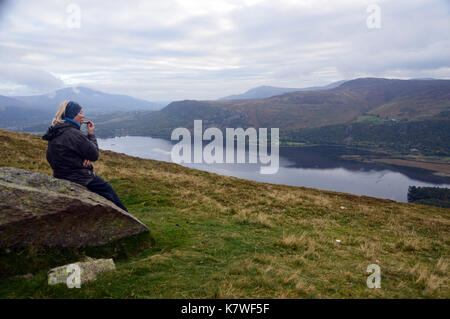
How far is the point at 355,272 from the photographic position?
27.0ft

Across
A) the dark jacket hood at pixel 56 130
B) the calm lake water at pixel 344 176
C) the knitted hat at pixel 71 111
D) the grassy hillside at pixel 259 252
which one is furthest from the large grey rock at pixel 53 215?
the calm lake water at pixel 344 176

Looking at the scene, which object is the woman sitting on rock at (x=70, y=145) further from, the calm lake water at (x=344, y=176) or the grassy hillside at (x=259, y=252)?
the calm lake water at (x=344, y=176)

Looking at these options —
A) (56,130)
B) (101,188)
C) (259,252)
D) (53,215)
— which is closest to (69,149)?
(56,130)

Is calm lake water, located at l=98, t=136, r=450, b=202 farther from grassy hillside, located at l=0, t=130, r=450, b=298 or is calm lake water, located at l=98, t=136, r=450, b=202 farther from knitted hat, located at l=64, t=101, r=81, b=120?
knitted hat, located at l=64, t=101, r=81, b=120

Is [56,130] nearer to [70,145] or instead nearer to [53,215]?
[70,145]

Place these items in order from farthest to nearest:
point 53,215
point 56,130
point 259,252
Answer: point 259,252
point 56,130
point 53,215

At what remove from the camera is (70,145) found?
24.6 ft

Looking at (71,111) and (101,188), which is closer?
(71,111)

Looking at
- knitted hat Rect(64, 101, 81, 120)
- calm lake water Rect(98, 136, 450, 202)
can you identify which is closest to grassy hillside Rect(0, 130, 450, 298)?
knitted hat Rect(64, 101, 81, 120)

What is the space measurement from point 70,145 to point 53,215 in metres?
2.01

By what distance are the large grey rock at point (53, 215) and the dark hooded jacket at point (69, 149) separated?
15.1 inches

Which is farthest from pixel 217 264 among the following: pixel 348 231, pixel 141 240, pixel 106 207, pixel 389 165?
pixel 389 165

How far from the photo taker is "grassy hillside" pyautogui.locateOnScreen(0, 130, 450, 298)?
6.14 metres
